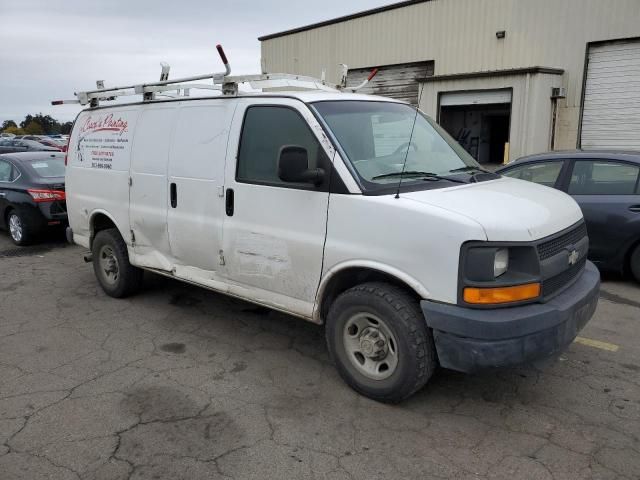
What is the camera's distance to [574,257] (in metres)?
3.53

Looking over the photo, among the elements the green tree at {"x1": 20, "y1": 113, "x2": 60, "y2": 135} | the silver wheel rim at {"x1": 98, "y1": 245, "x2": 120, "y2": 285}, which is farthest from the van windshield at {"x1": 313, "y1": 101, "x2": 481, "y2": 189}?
the green tree at {"x1": 20, "y1": 113, "x2": 60, "y2": 135}

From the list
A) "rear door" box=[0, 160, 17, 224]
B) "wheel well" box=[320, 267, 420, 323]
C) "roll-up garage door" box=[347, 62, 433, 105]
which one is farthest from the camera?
"roll-up garage door" box=[347, 62, 433, 105]

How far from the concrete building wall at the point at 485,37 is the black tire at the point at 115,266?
11.1 m

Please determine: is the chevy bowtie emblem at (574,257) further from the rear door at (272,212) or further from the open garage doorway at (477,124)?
the open garage doorway at (477,124)

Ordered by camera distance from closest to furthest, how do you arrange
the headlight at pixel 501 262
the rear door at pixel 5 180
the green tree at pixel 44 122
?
the headlight at pixel 501 262 → the rear door at pixel 5 180 → the green tree at pixel 44 122

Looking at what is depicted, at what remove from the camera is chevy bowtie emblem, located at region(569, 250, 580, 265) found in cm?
346

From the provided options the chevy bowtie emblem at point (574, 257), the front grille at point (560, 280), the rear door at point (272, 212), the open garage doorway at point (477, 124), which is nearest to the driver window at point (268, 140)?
the rear door at point (272, 212)

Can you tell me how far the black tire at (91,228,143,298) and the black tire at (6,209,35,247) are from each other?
3404 mm

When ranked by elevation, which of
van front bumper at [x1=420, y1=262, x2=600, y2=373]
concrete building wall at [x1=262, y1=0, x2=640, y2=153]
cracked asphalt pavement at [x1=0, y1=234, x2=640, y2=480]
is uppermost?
concrete building wall at [x1=262, y1=0, x2=640, y2=153]

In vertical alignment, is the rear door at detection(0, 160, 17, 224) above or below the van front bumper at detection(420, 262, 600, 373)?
above

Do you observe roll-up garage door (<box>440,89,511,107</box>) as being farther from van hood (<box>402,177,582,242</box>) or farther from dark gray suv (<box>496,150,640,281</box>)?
van hood (<box>402,177,582,242</box>)

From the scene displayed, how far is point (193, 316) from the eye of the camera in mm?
5246

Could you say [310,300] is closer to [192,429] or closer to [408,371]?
[408,371]

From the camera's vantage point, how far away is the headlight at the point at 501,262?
299cm
